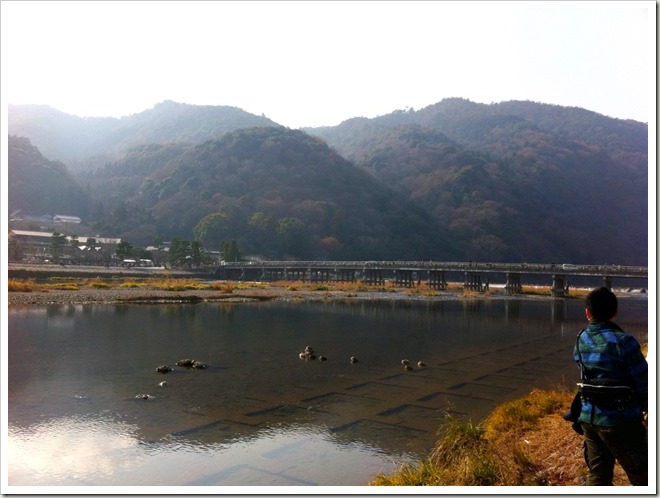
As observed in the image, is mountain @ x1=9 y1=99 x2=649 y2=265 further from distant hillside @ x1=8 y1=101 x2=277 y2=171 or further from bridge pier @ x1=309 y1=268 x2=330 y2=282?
bridge pier @ x1=309 y1=268 x2=330 y2=282

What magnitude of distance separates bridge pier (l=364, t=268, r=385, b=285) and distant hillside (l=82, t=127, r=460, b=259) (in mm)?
17903

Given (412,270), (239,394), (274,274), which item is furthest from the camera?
(274,274)

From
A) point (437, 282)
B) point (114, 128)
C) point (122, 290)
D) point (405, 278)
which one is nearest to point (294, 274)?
point (405, 278)

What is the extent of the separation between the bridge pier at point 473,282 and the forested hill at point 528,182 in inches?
1161

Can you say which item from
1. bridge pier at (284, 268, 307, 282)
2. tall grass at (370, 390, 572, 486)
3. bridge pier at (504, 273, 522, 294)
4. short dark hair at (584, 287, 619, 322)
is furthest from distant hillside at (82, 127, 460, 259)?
short dark hair at (584, 287, 619, 322)

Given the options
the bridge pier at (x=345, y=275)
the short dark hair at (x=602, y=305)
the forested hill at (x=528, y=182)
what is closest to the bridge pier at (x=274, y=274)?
the bridge pier at (x=345, y=275)

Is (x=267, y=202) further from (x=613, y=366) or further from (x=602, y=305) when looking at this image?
(x=613, y=366)

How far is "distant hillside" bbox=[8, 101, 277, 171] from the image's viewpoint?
440 ft

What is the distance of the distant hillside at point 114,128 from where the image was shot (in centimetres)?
13412

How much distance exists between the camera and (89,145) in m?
157

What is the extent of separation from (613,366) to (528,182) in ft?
424

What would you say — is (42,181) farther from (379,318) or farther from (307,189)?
(379,318)

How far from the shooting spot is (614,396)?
3539mm

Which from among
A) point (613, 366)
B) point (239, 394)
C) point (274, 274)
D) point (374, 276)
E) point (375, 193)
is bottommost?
point (374, 276)
